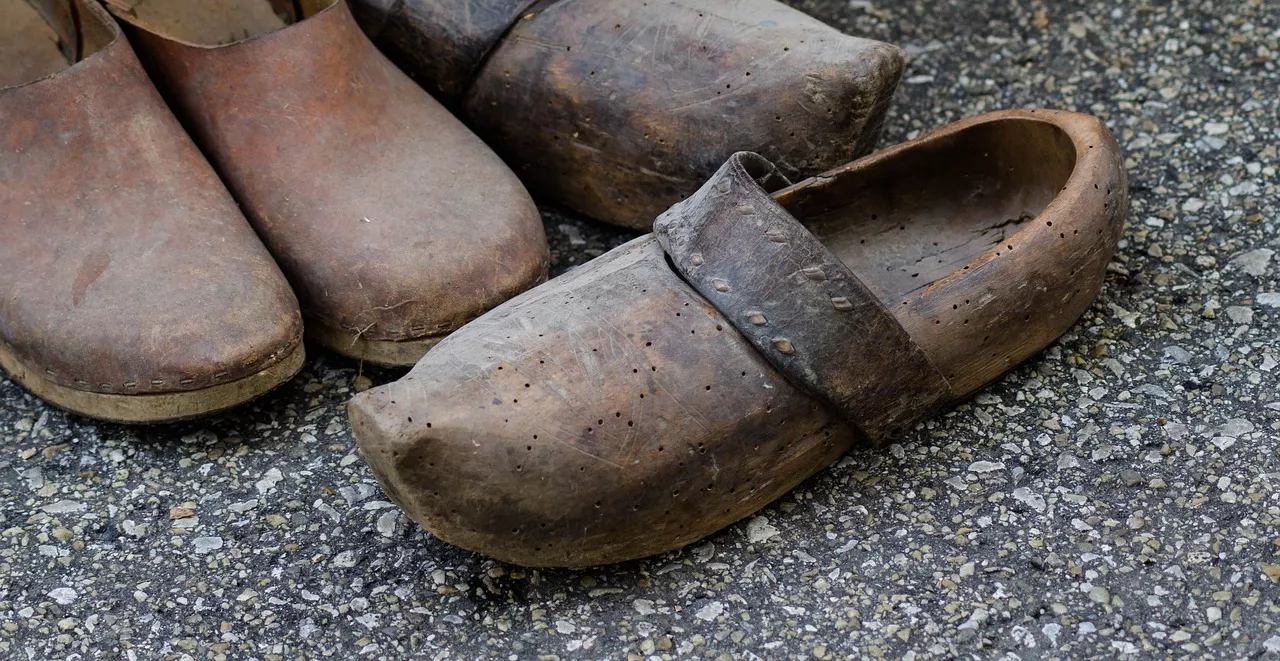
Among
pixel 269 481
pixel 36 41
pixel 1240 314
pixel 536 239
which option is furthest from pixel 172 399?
pixel 1240 314

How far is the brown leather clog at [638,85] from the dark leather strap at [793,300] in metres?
0.40

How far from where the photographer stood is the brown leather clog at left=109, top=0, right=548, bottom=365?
6.76ft

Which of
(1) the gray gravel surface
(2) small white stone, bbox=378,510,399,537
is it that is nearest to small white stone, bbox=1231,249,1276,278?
(1) the gray gravel surface

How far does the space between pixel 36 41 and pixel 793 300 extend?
4.46ft

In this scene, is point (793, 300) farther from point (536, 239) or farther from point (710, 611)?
point (536, 239)

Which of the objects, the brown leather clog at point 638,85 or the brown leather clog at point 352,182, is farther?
the brown leather clog at point 638,85

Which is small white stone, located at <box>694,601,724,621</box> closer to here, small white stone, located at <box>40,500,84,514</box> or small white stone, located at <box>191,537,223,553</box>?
small white stone, located at <box>191,537,223,553</box>

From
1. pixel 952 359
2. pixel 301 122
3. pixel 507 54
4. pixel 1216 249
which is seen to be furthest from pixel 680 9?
pixel 1216 249

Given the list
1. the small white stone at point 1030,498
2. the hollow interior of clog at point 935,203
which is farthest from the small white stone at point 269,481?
the small white stone at point 1030,498

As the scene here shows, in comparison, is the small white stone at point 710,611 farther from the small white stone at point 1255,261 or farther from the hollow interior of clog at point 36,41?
the hollow interior of clog at point 36,41

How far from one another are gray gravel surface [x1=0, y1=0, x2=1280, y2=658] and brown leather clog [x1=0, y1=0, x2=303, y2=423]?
0.43 ft

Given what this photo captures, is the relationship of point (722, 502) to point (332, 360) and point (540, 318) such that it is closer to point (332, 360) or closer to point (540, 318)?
point (540, 318)

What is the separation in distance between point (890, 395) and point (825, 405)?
0.29ft

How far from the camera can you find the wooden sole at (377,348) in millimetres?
2084
